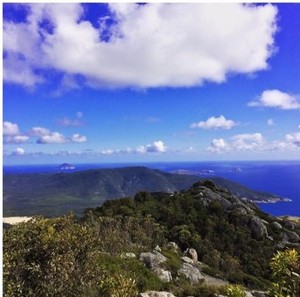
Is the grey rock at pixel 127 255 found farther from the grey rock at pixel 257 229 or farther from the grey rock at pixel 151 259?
the grey rock at pixel 257 229

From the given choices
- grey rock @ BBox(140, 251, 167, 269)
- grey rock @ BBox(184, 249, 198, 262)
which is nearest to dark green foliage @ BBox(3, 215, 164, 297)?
grey rock @ BBox(140, 251, 167, 269)

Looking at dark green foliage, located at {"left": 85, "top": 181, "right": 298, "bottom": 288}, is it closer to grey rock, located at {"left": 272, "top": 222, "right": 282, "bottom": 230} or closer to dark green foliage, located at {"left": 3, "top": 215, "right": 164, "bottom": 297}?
grey rock, located at {"left": 272, "top": 222, "right": 282, "bottom": 230}

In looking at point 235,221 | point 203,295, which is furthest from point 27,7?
point 235,221

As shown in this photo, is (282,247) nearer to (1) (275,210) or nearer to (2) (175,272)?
(2) (175,272)

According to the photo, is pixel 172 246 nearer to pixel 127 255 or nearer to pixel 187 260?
pixel 187 260

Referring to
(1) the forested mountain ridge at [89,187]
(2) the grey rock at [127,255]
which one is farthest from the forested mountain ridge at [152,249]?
(1) the forested mountain ridge at [89,187]
